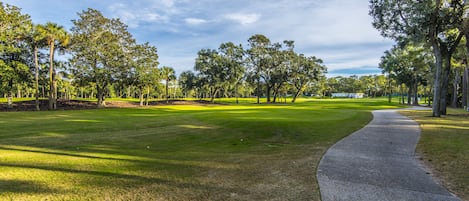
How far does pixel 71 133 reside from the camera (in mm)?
12352

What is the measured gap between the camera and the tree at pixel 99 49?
124 ft

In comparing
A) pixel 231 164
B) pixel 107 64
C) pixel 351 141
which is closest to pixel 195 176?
pixel 231 164

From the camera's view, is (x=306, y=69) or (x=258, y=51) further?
(x=306, y=69)

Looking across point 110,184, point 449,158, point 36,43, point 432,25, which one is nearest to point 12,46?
point 36,43

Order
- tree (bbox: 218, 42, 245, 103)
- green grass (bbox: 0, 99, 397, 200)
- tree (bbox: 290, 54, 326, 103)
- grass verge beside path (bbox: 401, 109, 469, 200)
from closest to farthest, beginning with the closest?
green grass (bbox: 0, 99, 397, 200) < grass verge beside path (bbox: 401, 109, 469, 200) < tree (bbox: 218, 42, 245, 103) < tree (bbox: 290, 54, 326, 103)

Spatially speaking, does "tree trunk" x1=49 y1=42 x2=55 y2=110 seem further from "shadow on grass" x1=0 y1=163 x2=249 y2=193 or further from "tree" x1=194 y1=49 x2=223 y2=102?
"shadow on grass" x1=0 y1=163 x2=249 y2=193

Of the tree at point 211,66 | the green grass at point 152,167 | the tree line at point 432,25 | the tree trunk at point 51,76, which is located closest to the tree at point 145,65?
the tree trunk at point 51,76

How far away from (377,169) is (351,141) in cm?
430

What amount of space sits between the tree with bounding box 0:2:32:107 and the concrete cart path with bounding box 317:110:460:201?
123 feet

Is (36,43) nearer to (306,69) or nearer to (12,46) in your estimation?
(12,46)

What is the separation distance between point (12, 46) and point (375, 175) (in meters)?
40.9

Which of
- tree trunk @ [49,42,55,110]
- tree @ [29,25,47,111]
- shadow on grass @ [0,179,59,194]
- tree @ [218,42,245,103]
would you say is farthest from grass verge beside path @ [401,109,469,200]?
tree @ [218,42,245,103]

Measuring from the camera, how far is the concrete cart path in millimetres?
4684

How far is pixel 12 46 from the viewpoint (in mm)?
31828
